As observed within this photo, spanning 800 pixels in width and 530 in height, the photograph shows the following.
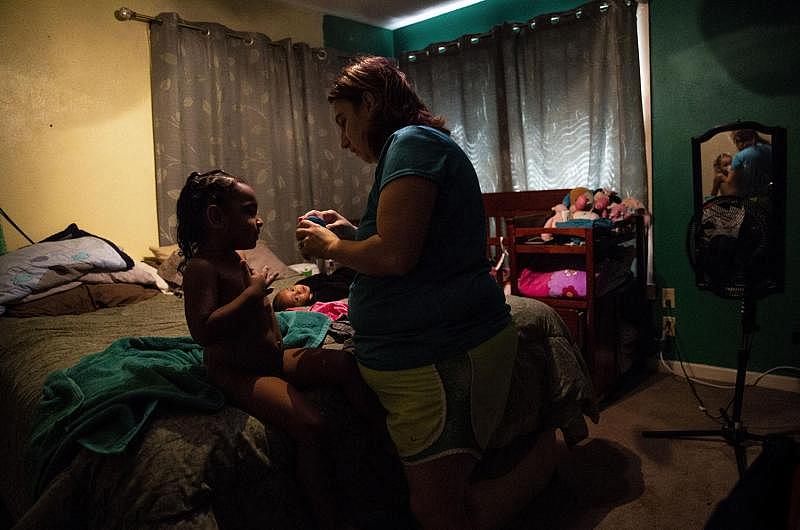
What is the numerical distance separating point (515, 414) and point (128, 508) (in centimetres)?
103

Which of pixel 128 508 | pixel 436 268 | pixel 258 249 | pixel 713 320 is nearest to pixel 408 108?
pixel 436 268

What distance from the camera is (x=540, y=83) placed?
3.49 m

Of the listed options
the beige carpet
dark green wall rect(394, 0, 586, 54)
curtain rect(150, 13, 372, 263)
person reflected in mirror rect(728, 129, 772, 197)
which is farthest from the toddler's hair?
dark green wall rect(394, 0, 586, 54)

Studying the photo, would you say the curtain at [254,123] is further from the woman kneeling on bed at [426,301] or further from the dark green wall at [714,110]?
the woman kneeling on bed at [426,301]

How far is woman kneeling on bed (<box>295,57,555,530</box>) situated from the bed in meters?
0.26

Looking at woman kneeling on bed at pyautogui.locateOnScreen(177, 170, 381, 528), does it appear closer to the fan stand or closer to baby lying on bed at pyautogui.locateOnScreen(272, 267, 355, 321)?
baby lying on bed at pyautogui.locateOnScreen(272, 267, 355, 321)

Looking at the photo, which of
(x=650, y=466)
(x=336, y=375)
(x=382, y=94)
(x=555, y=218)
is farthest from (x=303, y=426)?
(x=555, y=218)

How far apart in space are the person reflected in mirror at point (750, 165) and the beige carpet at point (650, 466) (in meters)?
1.02

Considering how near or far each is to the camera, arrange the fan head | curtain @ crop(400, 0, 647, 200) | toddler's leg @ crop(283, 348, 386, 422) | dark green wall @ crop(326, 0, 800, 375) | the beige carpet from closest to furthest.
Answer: toddler's leg @ crop(283, 348, 386, 422) < the beige carpet < the fan head < dark green wall @ crop(326, 0, 800, 375) < curtain @ crop(400, 0, 647, 200)

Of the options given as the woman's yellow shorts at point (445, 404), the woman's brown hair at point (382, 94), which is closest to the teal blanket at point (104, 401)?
the woman's yellow shorts at point (445, 404)

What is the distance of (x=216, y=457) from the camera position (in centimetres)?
109

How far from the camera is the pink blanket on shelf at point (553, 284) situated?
2.62 m

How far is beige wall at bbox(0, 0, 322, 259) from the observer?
2729 mm

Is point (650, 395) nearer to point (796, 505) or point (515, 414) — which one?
point (515, 414)
